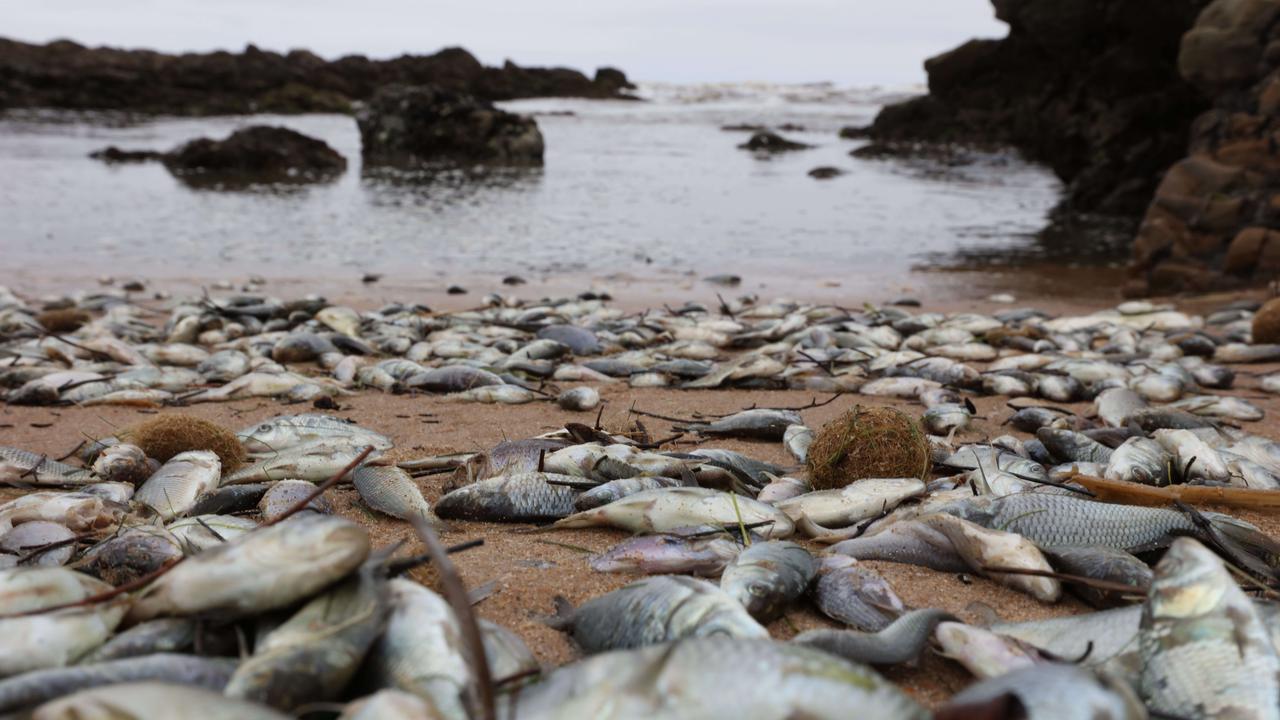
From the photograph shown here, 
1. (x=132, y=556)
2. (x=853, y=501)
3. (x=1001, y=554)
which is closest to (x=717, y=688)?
(x=1001, y=554)

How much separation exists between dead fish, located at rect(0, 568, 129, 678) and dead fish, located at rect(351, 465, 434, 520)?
111 centimetres

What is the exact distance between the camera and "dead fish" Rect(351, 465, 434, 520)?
3.05m

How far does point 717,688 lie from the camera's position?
1459 millimetres

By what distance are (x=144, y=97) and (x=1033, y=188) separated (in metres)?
43.6

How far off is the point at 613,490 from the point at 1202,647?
180 centimetres

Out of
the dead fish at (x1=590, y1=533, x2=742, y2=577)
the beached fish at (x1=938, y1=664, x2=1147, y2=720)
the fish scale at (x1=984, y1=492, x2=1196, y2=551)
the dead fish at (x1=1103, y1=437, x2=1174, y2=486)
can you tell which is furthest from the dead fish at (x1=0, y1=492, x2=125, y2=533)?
the dead fish at (x1=1103, y1=437, x2=1174, y2=486)

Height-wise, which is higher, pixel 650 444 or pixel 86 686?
pixel 86 686

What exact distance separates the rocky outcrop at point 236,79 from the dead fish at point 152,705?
4648 centimetres

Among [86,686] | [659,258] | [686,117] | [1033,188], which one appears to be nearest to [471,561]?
[86,686]

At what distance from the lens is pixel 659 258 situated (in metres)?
13.0

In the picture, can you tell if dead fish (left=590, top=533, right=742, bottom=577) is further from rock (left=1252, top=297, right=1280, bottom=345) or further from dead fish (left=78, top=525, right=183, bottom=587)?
rock (left=1252, top=297, right=1280, bottom=345)

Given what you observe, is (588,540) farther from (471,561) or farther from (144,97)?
(144,97)

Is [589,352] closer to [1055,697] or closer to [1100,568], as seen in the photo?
[1100,568]

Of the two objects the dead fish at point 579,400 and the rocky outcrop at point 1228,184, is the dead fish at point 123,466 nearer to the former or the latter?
the dead fish at point 579,400
